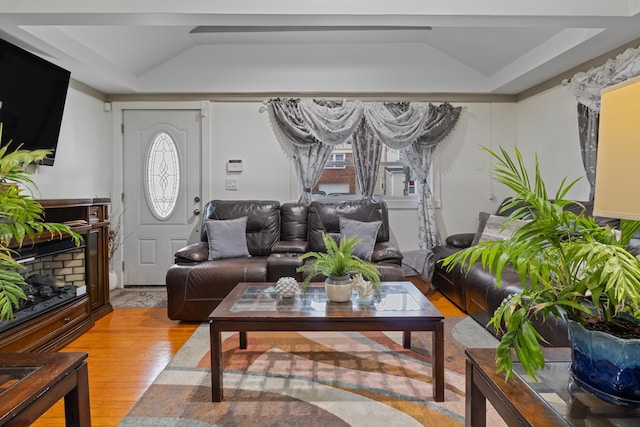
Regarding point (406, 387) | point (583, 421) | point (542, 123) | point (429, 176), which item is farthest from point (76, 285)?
point (542, 123)

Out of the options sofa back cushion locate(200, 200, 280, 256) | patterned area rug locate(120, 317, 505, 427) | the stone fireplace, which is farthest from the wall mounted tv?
patterned area rug locate(120, 317, 505, 427)

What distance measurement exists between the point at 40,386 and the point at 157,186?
12.0 feet

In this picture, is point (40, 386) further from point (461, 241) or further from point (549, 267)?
point (461, 241)

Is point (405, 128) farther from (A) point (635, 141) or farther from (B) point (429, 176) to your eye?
(A) point (635, 141)

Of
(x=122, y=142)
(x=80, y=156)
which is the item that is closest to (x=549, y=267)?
(x=80, y=156)

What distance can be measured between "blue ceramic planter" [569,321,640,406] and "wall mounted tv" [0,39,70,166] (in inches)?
137

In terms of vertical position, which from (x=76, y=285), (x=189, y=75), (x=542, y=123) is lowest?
(x=76, y=285)

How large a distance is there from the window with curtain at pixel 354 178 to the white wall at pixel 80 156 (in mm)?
2500

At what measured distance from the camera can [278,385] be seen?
2.11m

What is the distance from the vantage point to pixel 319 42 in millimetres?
4184

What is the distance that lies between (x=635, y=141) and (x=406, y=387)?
1757mm

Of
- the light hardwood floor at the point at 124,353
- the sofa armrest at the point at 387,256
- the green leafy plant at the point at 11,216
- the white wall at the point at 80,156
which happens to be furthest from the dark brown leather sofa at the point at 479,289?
the white wall at the point at 80,156

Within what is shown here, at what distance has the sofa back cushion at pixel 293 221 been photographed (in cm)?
396

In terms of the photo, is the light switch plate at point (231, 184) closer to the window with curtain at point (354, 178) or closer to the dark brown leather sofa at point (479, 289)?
the window with curtain at point (354, 178)
